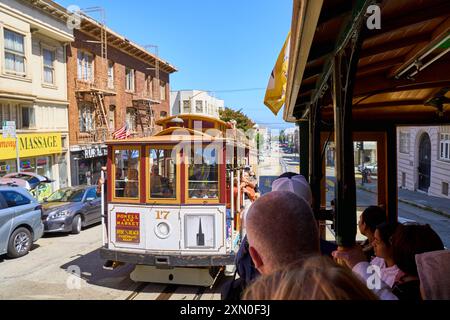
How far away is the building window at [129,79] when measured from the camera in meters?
28.4

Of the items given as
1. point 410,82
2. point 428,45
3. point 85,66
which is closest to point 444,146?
point 410,82

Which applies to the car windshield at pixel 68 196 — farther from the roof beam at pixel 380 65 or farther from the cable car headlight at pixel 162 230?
the roof beam at pixel 380 65

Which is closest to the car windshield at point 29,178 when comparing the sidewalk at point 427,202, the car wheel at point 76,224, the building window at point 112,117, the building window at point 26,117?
the car wheel at point 76,224

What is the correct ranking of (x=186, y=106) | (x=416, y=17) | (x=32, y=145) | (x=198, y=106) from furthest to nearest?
(x=198, y=106)
(x=186, y=106)
(x=32, y=145)
(x=416, y=17)

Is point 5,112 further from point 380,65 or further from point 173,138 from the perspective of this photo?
point 380,65

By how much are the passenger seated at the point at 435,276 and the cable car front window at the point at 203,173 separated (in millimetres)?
5390

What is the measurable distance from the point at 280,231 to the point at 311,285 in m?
0.46

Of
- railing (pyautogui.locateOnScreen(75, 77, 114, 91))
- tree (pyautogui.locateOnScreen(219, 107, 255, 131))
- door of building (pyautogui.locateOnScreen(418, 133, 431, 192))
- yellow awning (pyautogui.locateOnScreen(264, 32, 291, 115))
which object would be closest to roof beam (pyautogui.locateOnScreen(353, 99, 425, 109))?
yellow awning (pyautogui.locateOnScreen(264, 32, 291, 115))

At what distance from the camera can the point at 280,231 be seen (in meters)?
1.43

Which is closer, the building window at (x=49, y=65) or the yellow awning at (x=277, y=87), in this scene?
the yellow awning at (x=277, y=87)

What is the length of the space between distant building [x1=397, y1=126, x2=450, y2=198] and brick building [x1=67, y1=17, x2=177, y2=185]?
701 inches

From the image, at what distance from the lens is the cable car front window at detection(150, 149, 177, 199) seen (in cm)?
700
